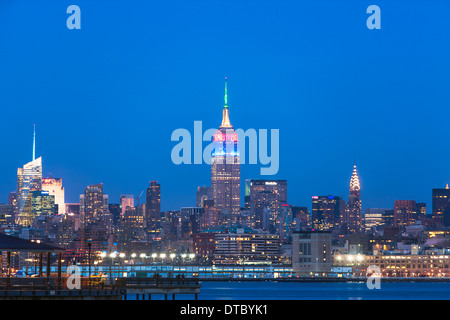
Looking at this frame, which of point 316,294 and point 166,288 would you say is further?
point 316,294

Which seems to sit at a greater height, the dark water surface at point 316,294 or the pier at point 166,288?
the pier at point 166,288

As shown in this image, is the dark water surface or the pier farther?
the dark water surface

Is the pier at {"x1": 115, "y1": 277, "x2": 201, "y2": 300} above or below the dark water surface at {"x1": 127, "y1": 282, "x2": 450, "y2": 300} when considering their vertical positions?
above

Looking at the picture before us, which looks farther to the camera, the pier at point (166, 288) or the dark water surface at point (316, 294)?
the dark water surface at point (316, 294)

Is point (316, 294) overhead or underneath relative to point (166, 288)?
underneath
